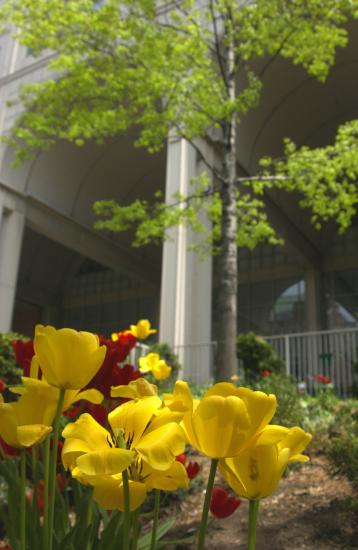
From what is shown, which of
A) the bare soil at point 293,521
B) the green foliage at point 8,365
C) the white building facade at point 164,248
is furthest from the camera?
the white building facade at point 164,248

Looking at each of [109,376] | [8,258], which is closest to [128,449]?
[109,376]

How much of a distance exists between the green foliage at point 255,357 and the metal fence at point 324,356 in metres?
1.85

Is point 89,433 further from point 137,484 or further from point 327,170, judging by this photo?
point 327,170

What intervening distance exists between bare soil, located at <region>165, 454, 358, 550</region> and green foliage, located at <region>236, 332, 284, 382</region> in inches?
240

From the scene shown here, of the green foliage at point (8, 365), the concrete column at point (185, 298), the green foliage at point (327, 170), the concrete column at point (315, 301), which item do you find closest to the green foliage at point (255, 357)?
the concrete column at point (185, 298)

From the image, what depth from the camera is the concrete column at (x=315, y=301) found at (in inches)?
824

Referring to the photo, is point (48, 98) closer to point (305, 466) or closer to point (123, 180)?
point (305, 466)

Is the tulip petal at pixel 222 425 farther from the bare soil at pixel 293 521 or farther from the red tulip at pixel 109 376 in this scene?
the bare soil at pixel 293 521

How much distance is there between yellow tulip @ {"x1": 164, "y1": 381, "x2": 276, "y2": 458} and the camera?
2.45ft

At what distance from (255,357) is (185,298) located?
8.10 feet

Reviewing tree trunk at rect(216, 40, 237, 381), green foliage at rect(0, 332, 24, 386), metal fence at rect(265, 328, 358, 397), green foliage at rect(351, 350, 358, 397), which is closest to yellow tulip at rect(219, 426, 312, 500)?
green foliage at rect(0, 332, 24, 386)

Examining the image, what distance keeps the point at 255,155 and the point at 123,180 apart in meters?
5.99

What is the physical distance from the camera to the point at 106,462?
689 mm

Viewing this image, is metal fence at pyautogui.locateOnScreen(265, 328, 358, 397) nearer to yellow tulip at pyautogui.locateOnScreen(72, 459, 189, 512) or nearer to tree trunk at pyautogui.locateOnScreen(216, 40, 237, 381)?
tree trunk at pyautogui.locateOnScreen(216, 40, 237, 381)
